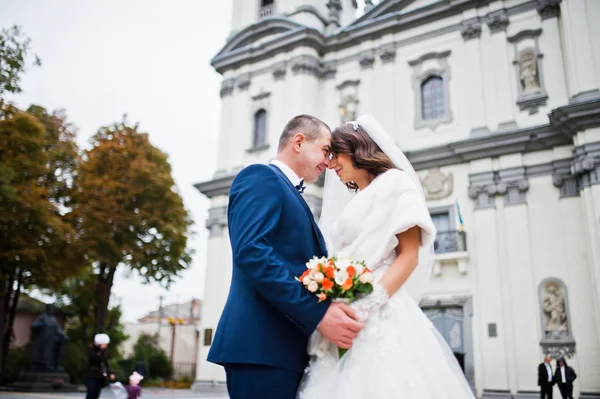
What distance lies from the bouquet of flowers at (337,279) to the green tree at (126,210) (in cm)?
2081

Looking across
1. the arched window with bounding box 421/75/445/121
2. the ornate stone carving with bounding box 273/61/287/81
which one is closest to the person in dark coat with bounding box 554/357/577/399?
the arched window with bounding box 421/75/445/121

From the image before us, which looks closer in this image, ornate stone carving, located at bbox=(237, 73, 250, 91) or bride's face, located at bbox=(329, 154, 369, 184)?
bride's face, located at bbox=(329, 154, 369, 184)

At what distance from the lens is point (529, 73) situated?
59.9 feet

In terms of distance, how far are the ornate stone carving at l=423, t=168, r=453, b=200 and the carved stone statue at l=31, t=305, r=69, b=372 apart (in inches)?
606

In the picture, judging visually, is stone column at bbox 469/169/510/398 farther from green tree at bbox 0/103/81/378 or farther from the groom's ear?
the groom's ear

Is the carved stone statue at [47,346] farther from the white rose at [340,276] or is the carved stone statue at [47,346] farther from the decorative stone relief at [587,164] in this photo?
the white rose at [340,276]

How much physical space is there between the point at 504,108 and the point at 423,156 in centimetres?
313

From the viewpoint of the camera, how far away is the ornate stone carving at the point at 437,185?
18.6m

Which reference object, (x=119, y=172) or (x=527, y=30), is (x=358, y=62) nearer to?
(x=527, y=30)

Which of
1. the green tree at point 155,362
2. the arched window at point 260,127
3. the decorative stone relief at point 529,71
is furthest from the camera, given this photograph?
the green tree at point 155,362

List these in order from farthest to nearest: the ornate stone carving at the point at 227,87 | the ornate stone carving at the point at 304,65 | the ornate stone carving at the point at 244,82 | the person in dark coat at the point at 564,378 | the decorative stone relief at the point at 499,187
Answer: the ornate stone carving at the point at 227,87, the ornate stone carving at the point at 244,82, the ornate stone carving at the point at 304,65, the decorative stone relief at the point at 499,187, the person in dark coat at the point at 564,378

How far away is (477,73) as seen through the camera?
63.0 ft

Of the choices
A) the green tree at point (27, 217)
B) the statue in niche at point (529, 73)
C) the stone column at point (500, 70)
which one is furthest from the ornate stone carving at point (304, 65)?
the green tree at point (27, 217)

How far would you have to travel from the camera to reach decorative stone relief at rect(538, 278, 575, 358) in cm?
1531
